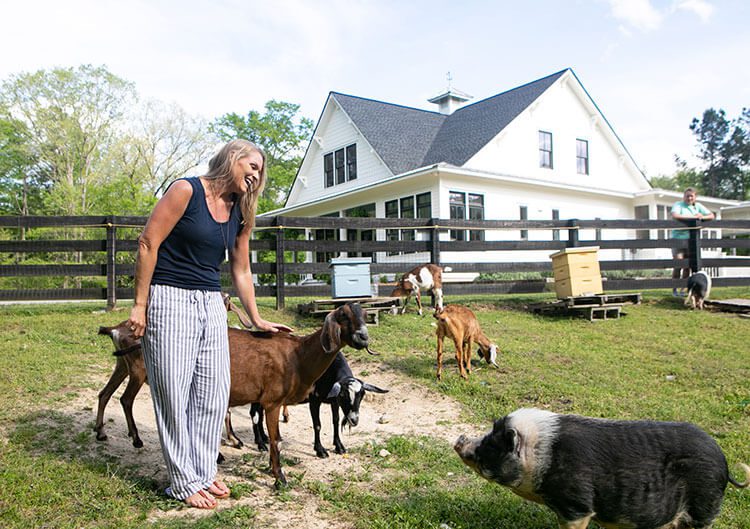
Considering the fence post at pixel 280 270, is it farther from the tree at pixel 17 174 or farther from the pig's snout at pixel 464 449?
the tree at pixel 17 174

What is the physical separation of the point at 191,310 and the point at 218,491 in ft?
4.20

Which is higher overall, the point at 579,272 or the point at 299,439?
the point at 579,272

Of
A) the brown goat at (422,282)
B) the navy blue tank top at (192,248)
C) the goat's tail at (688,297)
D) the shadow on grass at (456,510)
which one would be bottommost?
the shadow on grass at (456,510)

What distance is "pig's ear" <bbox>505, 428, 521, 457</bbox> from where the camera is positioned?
307 centimetres

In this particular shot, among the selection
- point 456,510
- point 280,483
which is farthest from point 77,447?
point 456,510

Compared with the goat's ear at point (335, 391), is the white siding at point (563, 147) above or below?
above

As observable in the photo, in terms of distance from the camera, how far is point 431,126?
79.5ft

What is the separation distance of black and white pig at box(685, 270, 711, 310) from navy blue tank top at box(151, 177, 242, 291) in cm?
1155

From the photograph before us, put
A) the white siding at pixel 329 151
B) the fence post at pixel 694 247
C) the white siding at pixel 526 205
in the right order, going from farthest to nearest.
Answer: the white siding at pixel 329 151
the white siding at pixel 526 205
the fence post at pixel 694 247

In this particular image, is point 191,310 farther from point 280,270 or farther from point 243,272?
point 280,270

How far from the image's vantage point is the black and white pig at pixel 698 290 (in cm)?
1188

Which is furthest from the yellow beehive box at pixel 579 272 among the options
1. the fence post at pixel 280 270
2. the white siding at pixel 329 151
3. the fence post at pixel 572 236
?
the white siding at pixel 329 151

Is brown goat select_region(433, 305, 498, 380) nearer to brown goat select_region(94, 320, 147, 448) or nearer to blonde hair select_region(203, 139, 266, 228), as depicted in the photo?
brown goat select_region(94, 320, 147, 448)

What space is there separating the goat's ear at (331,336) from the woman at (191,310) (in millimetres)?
772
